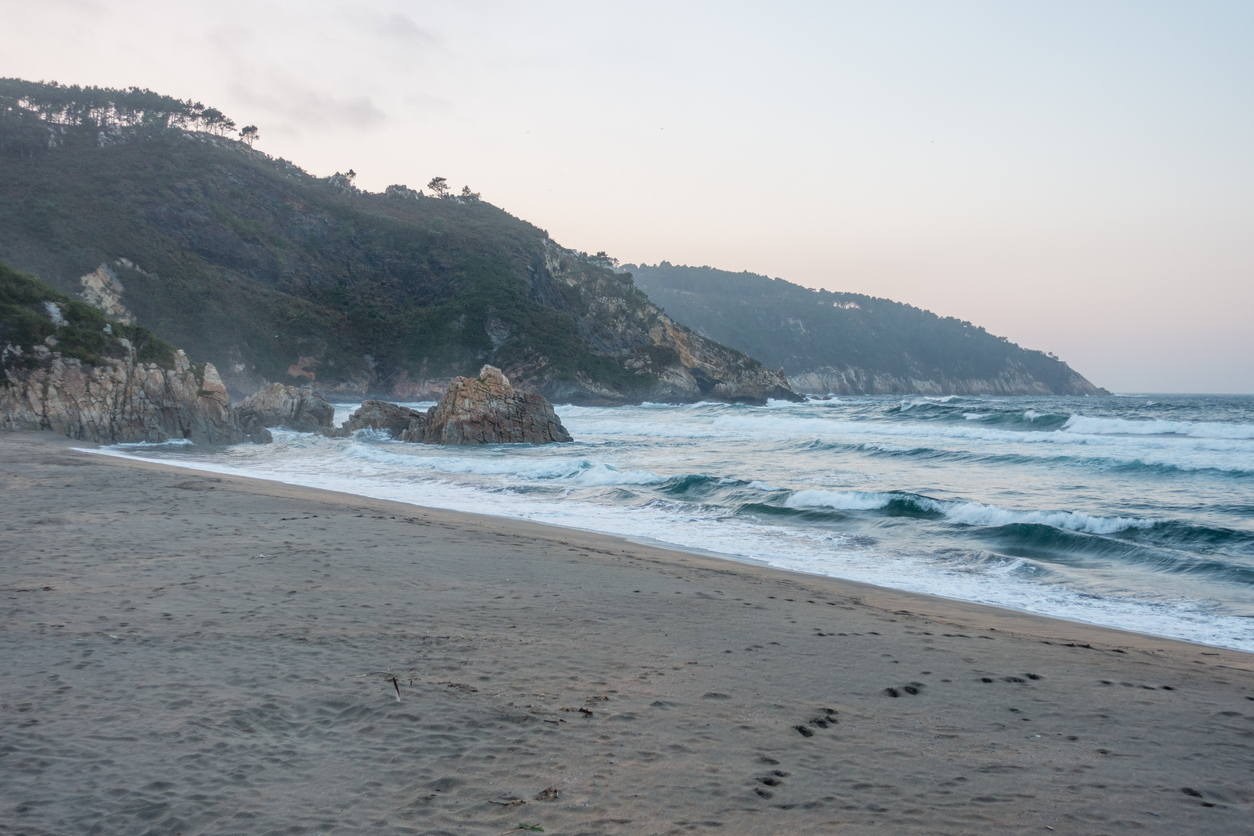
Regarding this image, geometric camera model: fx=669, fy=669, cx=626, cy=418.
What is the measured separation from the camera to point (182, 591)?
16.1 ft

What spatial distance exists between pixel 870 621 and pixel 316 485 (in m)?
12.2

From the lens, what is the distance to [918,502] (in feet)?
41.5

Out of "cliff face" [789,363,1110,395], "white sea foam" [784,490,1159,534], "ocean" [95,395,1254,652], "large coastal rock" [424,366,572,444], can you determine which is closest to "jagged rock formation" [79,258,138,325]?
"ocean" [95,395,1254,652]

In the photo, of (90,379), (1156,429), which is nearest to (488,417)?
(90,379)

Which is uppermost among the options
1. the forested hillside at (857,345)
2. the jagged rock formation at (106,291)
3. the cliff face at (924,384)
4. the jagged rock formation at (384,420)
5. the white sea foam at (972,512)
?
the forested hillside at (857,345)

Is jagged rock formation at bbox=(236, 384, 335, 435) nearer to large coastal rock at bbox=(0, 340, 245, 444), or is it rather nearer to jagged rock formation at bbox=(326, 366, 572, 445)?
jagged rock formation at bbox=(326, 366, 572, 445)

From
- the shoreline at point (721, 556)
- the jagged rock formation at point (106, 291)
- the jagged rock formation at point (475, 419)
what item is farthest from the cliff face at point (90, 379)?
the jagged rock formation at point (106, 291)

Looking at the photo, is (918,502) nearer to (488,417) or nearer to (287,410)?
(488,417)

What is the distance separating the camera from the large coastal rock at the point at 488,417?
25.8 meters

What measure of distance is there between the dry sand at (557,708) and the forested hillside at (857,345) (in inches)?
Result: 5102

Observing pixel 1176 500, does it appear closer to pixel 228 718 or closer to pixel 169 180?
pixel 228 718

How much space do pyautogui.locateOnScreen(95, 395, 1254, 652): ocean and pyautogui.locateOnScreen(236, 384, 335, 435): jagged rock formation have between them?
1.09 meters

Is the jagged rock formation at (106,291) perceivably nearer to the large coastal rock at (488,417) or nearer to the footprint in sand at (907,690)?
the large coastal rock at (488,417)

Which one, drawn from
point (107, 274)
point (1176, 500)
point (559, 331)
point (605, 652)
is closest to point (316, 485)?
point (605, 652)
